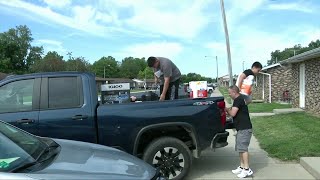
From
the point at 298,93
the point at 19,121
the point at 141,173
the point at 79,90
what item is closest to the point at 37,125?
the point at 19,121

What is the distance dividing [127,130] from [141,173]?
2433 millimetres

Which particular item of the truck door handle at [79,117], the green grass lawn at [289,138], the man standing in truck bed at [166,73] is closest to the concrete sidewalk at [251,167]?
the green grass lawn at [289,138]

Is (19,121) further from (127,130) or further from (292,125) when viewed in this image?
(292,125)

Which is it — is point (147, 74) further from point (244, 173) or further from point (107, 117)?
point (107, 117)

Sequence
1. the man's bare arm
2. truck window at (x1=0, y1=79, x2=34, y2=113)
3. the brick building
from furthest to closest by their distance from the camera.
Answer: the brick building → the man's bare arm → truck window at (x1=0, y1=79, x2=34, y2=113)

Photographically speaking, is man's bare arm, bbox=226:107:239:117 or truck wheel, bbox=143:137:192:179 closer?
truck wheel, bbox=143:137:192:179

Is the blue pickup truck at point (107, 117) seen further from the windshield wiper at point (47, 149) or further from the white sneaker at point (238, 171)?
the windshield wiper at point (47, 149)

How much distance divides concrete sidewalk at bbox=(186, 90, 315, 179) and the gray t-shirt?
1679mm

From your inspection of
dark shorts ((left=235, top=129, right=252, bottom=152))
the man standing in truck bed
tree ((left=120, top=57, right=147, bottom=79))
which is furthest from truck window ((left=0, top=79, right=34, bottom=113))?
tree ((left=120, top=57, right=147, bottom=79))

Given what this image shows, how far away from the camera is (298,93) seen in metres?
19.0

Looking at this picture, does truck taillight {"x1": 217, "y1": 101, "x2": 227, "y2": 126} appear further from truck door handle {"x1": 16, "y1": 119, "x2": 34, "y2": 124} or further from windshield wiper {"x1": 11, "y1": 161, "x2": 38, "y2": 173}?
windshield wiper {"x1": 11, "y1": 161, "x2": 38, "y2": 173}

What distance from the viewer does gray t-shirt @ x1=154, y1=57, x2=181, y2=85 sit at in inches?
318

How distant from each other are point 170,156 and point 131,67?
536 ft

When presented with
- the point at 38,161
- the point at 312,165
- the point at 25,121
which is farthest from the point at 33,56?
the point at 38,161
